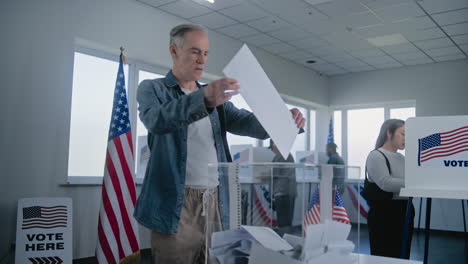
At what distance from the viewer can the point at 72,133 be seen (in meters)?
4.55

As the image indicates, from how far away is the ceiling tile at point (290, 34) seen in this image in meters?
6.14

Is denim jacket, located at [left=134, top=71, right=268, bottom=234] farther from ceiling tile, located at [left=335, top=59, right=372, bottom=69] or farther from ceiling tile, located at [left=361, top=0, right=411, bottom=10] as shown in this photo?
ceiling tile, located at [left=335, top=59, right=372, bottom=69]

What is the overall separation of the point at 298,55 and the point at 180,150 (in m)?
6.77

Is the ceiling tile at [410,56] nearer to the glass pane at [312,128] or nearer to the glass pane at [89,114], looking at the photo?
the glass pane at [312,128]

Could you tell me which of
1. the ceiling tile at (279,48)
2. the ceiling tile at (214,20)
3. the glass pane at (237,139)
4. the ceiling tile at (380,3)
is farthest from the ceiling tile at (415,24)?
the glass pane at (237,139)

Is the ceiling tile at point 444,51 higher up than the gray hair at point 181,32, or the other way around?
the ceiling tile at point 444,51

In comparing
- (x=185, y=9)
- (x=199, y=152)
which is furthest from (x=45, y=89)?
(x=199, y=152)

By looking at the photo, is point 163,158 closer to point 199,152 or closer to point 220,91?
point 199,152

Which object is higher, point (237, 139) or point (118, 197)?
point (237, 139)

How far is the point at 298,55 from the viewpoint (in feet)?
24.6

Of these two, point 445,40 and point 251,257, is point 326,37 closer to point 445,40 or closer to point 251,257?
point 445,40

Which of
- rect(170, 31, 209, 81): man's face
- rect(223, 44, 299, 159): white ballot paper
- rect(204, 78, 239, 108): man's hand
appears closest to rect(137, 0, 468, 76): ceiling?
rect(170, 31, 209, 81): man's face

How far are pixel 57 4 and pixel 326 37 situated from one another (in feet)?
12.5

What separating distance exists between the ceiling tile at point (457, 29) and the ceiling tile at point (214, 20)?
2955 mm
